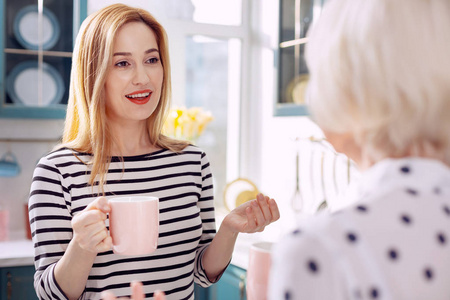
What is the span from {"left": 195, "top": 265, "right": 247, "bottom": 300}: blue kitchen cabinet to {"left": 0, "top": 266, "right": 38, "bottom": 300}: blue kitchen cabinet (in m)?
0.76

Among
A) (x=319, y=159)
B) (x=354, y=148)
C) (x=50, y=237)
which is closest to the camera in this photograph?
(x=354, y=148)

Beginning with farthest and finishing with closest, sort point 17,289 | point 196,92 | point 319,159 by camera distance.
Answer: point 196,92, point 319,159, point 17,289

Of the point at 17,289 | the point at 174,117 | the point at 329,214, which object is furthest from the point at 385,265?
the point at 174,117

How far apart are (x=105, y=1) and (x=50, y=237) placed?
2024mm

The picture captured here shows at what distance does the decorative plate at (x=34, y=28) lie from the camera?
243 cm

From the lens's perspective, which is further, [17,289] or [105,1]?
[105,1]

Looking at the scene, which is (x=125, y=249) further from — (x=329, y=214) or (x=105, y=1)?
(x=105, y=1)

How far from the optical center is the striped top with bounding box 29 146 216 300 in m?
1.12

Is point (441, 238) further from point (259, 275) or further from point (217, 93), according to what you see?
point (217, 93)

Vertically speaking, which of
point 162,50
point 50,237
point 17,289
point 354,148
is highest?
point 162,50

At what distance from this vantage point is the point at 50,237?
111 centimetres

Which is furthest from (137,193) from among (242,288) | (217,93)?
(217,93)

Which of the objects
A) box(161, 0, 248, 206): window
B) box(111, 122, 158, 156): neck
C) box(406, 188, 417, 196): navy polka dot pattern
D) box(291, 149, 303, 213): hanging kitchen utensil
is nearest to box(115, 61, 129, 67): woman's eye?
box(111, 122, 158, 156): neck

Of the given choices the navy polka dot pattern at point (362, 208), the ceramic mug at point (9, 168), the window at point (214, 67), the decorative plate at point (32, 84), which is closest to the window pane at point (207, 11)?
the window at point (214, 67)
